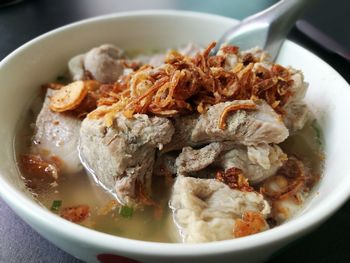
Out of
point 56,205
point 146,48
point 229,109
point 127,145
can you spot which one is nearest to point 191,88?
point 229,109

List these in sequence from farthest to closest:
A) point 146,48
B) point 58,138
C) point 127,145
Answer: point 146,48
point 58,138
point 127,145

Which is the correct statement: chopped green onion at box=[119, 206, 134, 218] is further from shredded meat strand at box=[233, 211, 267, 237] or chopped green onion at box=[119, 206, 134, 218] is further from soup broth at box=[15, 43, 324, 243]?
shredded meat strand at box=[233, 211, 267, 237]

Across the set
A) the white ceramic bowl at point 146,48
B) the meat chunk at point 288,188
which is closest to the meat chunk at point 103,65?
the white ceramic bowl at point 146,48

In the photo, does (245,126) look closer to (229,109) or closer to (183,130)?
(229,109)

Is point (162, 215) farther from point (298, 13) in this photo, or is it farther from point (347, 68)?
point (347, 68)

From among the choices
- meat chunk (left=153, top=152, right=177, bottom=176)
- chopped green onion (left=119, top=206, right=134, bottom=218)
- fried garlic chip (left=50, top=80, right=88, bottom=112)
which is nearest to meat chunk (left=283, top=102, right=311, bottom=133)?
meat chunk (left=153, top=152, right=177, bottom=176)

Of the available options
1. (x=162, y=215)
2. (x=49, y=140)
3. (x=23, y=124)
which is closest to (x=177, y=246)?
(x=162, y=215)

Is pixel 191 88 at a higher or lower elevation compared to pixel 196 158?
higher
